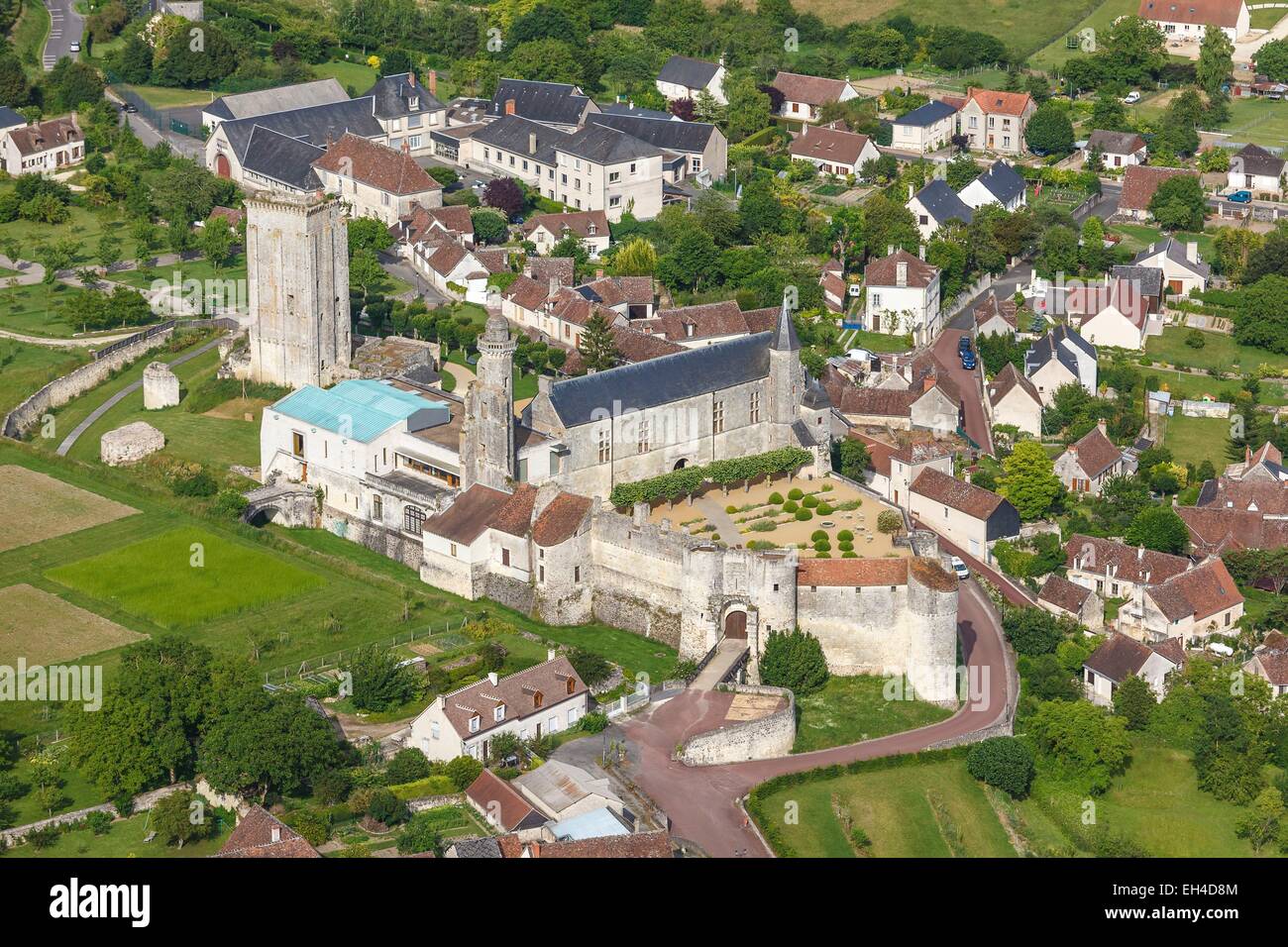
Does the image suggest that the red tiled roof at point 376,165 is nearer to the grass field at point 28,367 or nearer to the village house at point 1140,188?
the grass field at point 28,367

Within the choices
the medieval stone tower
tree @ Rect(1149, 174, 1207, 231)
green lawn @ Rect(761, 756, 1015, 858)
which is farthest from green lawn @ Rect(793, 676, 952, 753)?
tree @ Rect(1149, 174, 1207, 231)

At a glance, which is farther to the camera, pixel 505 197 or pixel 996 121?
pixel 996 121

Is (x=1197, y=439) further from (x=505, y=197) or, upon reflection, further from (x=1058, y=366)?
(x=505, y=197)

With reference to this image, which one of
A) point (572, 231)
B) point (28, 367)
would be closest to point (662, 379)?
point (572, 231)

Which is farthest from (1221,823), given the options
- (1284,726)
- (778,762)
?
(778,762)

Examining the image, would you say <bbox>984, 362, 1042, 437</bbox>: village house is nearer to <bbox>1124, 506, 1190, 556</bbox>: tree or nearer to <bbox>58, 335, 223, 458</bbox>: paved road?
<bbox>1124, 506, 1190, 556</bbox>: tree

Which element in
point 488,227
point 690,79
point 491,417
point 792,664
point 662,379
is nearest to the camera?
point 792,664

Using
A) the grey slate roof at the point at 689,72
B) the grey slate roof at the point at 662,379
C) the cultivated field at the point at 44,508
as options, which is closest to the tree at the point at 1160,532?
the grey slate roof at the point at 662,379

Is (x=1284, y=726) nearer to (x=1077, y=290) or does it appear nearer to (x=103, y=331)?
(x=1077, y=290)
